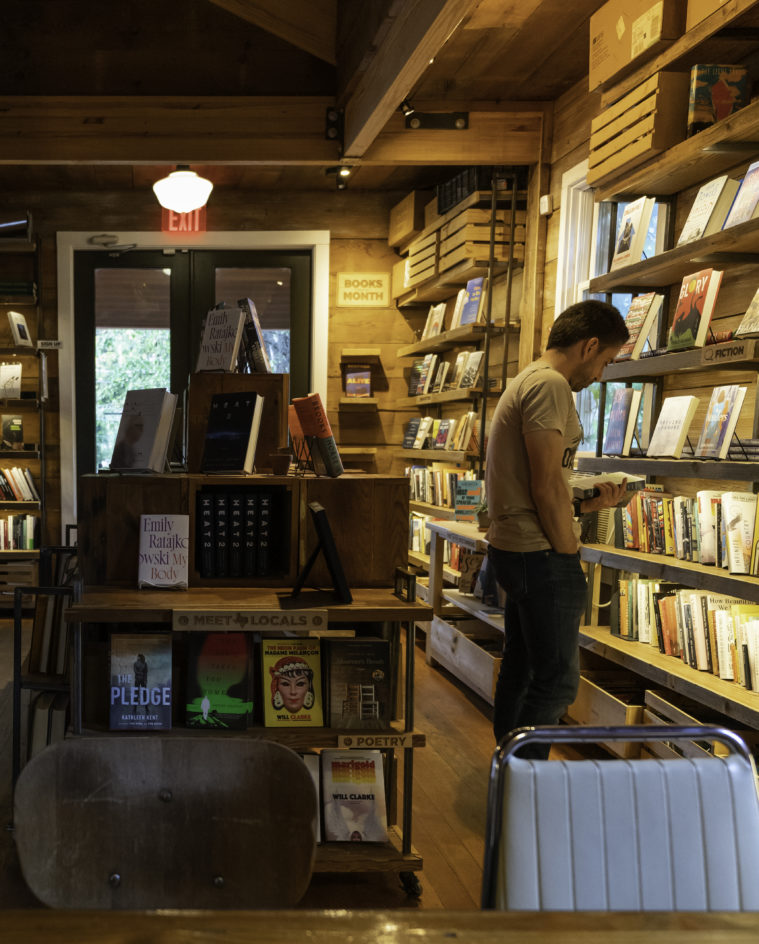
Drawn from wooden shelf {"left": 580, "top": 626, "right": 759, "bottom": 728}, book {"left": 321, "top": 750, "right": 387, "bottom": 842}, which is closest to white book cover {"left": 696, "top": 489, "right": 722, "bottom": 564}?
wooden shelf {"left": 580, "top": 626, "right": 759, "bottom": 728}

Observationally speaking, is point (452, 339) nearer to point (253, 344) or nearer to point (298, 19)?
point (298, 19)

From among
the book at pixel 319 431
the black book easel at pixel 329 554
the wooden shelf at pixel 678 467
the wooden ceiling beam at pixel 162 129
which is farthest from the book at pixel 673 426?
the wooden ceiling beam at pixel 162 129

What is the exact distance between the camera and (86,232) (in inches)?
242

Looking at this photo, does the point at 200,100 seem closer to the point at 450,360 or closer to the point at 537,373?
the point at 450,360

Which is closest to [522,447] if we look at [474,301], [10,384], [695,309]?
[695,309]

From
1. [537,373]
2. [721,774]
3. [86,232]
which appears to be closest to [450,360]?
[86,232]

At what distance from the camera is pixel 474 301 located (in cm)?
482

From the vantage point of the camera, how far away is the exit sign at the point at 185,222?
6164 millimetres

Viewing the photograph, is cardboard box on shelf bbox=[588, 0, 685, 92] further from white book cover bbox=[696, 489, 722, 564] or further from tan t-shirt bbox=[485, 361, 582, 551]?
white book cover bbox=[696, 489, 722, 564]

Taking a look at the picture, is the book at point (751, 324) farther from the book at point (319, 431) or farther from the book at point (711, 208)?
the book at point (319, 431)

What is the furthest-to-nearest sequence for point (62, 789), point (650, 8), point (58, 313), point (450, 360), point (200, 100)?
point (58, 313) < point (450, 360) < point (200, 100) < point (650, 8) < point (62, 789)

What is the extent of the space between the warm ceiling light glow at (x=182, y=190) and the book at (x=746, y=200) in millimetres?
3339

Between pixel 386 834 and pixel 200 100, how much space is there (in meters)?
3.56

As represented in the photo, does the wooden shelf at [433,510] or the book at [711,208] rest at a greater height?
the book at [711,208]
